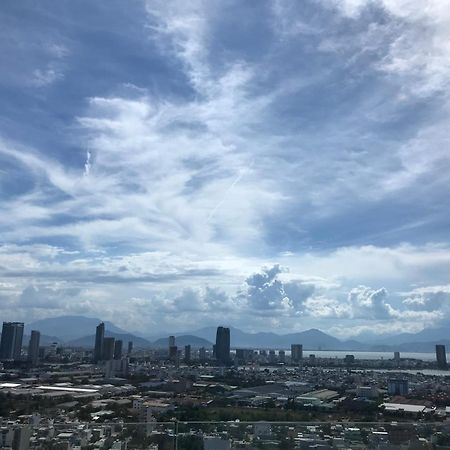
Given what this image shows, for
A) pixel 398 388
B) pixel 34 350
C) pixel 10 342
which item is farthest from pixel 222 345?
pixel 398 388

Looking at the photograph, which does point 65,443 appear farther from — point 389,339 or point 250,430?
point 389,339

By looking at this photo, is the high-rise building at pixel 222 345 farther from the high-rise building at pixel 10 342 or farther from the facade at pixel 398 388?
the facade at pixel 398 388

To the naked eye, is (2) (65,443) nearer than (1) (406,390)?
Yes

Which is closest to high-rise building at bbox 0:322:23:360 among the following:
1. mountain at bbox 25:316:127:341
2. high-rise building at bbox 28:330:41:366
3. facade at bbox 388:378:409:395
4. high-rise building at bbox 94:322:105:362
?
high-rise building at bbox 28:330:41:366

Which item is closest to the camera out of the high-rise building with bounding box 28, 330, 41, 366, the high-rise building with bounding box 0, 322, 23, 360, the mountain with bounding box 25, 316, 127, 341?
the high-rise building with bounding box 28, 330, 41, 366

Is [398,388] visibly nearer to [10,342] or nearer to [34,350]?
[34,350]

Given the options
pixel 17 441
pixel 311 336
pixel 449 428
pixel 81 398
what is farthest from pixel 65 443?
pixel 311 336

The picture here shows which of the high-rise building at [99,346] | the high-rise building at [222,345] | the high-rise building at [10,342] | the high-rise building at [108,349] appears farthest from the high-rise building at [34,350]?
the high-rise building at [222,345]

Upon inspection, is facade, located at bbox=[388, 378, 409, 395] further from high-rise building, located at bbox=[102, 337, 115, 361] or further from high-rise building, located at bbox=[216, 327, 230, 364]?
high-rise building, located at bbox=[216, 327, 230, 364]

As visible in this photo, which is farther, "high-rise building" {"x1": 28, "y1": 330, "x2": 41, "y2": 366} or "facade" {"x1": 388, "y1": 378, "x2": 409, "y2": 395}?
"high-rise building" {"x1": 28, "y1": 330, "x2": 41, "y2": 366}
